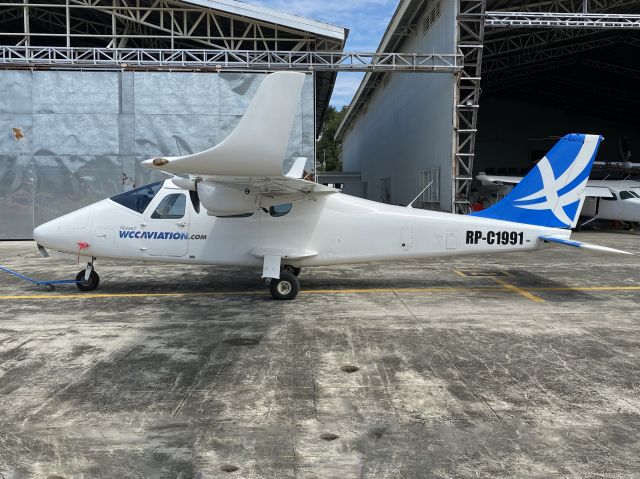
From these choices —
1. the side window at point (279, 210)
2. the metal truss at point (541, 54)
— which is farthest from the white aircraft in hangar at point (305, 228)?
the metal truss at point (541, 54)

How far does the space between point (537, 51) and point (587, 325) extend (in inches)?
1138

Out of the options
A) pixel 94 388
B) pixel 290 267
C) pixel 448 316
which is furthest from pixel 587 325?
pixel 94 388

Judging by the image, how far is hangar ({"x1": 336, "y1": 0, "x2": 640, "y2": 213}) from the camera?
20953mm

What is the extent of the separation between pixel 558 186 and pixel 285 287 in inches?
219

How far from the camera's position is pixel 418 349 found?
661 cm

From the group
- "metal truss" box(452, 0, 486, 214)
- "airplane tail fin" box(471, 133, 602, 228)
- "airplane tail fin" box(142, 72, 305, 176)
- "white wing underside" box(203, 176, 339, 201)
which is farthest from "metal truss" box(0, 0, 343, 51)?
"airplane tail fin" box(142, 72, 305, 176)

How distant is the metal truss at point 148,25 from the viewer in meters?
21.6

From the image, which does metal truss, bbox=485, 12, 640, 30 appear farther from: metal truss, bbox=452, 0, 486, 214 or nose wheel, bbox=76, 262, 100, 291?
nose wheel, bbox=76, 262, 100, 291

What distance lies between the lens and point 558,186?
33.7 feet

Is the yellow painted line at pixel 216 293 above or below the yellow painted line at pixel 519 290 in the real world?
below

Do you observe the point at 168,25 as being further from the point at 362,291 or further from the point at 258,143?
the point at 258,143

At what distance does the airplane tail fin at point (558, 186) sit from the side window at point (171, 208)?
6330 millimetres

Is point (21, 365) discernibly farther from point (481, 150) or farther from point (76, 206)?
point (481, 150)

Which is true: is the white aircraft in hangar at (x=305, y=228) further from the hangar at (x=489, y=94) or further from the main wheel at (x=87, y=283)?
the hangar at (x=489, y=94)
